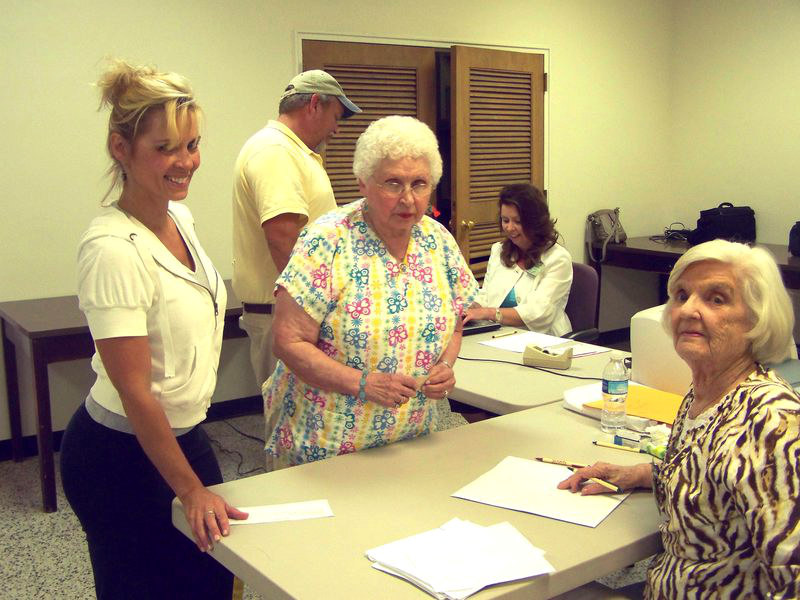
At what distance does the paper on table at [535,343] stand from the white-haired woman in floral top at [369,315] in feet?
3.37

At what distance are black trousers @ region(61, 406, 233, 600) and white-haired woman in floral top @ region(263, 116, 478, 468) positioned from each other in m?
0.31

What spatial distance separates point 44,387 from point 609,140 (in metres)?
4.36

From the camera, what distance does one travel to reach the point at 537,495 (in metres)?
1.71

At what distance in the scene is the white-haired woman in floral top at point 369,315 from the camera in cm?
187

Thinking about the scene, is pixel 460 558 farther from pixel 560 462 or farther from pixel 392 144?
pixel 392 144

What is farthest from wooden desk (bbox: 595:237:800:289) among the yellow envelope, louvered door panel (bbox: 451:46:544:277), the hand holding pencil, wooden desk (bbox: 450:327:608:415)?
the hand holding pencil

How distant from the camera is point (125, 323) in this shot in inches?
56.9

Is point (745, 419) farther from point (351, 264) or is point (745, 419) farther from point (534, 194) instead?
point (534, 194)

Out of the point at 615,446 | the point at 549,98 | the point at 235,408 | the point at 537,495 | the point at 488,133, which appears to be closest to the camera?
the point at 537,495

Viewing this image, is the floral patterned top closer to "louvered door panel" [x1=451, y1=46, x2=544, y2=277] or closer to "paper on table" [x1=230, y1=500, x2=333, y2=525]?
"paper on table" [x1=230, y1=500, x2=333, y2=525]

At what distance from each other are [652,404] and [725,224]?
3934 millimetres

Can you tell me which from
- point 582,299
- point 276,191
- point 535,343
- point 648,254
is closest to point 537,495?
point 535,343

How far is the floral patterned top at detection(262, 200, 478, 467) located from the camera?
1.88m

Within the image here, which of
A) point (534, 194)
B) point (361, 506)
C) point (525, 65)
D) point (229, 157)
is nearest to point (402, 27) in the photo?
point (525, 65)
